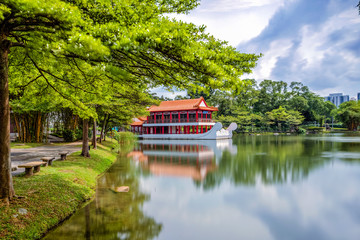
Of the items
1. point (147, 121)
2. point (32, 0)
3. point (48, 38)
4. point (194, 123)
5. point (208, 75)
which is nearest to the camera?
point (32, 0)

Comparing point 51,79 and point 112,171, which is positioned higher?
point 51,79

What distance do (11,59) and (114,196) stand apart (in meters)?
4.61

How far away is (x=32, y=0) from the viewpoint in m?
3.17

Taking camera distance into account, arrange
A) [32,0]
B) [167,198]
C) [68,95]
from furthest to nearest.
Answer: [167,198], [68,95], [32,0]

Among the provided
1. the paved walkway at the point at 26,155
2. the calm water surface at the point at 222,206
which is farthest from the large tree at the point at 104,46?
the paved walkway at the point at 26,155

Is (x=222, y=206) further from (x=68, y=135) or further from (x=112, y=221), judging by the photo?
(x=68, y=135)

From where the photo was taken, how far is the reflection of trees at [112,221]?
5.08m

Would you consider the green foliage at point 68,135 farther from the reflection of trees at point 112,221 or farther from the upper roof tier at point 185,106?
the upper roof tier at point 185,106

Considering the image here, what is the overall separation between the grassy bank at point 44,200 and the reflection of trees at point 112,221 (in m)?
0.30

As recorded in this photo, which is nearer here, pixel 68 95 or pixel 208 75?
pixel 208 75

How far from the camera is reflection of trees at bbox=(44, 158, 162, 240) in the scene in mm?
5078

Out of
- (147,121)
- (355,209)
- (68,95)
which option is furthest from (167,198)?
(147,121)

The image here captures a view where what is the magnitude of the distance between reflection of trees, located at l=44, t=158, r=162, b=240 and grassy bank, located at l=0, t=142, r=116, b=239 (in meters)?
0.30

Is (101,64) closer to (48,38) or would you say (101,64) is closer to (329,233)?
→ (48,38)
